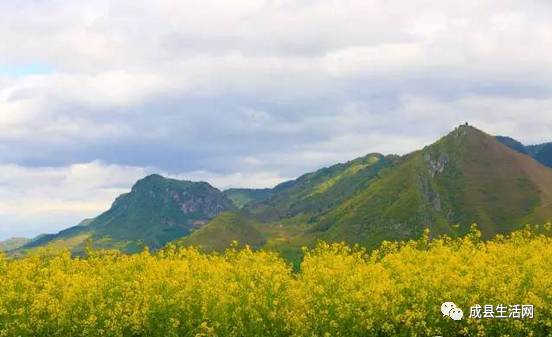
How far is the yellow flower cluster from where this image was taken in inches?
1126

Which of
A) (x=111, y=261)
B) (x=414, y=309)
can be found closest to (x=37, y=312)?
(x=111, y=261)

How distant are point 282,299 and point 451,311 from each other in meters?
7.85

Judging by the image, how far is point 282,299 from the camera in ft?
98.4

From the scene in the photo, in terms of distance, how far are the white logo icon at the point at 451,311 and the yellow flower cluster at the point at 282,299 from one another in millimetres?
320

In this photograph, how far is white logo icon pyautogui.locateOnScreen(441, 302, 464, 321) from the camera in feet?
93.7

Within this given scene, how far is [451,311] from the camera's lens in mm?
28578

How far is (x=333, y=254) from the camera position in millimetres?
34719

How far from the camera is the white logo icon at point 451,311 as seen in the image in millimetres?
28547

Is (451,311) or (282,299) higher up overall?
(282,299)

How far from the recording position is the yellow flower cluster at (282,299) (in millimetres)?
28594

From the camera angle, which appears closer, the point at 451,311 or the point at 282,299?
the point at 451,311

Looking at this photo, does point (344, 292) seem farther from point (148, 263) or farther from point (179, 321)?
point (148, 263)

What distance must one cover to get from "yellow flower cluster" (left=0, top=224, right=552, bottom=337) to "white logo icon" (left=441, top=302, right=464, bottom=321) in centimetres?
32

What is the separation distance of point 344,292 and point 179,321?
7.87 metres
